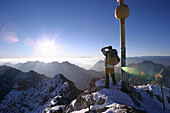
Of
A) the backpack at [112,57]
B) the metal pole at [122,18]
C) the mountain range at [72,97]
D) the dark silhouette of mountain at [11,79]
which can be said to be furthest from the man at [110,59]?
the dark silhouette of mountain at [11,79]

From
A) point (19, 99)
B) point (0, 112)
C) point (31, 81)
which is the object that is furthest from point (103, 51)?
point (31, 81)

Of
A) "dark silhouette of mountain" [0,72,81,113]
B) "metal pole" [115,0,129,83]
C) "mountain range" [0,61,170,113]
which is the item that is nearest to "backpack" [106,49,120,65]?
"metal pole" [115,0,129,83]

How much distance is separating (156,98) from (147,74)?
6.56 metres

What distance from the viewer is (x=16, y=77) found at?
81250 millimetres

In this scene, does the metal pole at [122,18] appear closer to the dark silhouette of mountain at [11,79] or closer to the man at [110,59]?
the man at [110,59]

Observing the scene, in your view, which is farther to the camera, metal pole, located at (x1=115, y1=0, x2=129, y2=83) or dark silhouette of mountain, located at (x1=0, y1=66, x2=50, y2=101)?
dark silhouette of mountain, located at (x1=0, y1=66, x2=50, y2=101)

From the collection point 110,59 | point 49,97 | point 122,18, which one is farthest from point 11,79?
point 122,18

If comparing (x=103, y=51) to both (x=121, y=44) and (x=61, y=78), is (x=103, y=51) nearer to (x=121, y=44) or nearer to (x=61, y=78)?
(x=121, y=44)

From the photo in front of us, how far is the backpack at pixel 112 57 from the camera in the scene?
23.5 ft

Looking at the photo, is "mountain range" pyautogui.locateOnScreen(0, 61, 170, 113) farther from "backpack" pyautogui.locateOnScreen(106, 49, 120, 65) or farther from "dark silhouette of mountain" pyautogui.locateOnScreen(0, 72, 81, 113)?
"backpack" pyautogui.locateOnScreen(106, 49, 120, 65)

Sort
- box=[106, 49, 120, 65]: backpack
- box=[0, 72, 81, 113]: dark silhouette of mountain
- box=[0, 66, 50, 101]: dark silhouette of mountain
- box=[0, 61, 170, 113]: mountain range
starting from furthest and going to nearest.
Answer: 1. box=[0, 66, 50, 101]: dark silhouette of mountain
2. box=[0, 72, 81, 113]: dark silhouette of mountain
3. box=[106, 49, 120, 65]: backpack
4. box=[0, 61, 170, 113]: mountain range

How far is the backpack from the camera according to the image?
7150 mm

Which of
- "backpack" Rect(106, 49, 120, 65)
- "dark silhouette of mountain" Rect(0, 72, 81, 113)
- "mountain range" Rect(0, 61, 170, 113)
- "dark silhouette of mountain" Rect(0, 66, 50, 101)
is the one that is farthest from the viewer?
"dark silhouette of mountain" Rect(0, 66, 50, 101)

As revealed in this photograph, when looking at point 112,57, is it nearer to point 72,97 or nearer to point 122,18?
point 122,18
